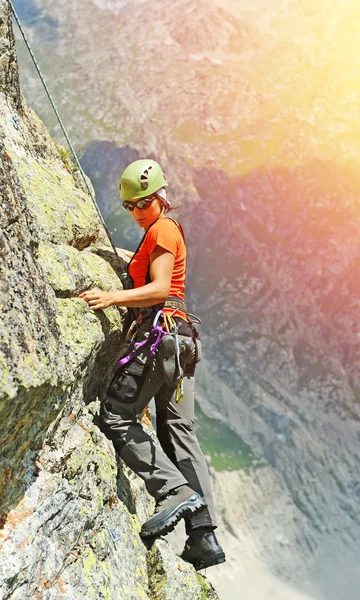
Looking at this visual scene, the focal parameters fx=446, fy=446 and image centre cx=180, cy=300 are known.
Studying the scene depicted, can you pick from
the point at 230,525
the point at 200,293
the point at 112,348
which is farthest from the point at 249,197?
the point at 112,348

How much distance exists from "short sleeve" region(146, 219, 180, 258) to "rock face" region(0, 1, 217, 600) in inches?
31.9

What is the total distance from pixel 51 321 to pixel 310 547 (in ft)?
84.9

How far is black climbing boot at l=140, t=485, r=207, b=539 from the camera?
4508mm

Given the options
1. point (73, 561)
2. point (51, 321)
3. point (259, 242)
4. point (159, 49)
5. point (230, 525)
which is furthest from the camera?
point (159, 49)

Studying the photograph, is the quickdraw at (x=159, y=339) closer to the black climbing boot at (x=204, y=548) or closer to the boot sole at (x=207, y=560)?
the black climbing boot at (x=204, y=548)

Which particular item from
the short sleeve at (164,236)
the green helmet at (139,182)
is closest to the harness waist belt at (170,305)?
the short sleeve at (164,236)

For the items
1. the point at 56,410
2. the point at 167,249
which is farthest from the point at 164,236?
the point at 56,410

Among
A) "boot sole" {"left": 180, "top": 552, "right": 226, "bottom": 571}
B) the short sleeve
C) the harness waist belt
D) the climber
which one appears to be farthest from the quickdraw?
"boot sole" {"left": 180, "top": 552, "right": 226, "bottom": 571}

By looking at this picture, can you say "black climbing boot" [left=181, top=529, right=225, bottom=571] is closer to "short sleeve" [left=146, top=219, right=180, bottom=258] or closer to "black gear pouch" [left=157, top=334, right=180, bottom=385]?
"black gear pouch" [left=157, top=334, right=180, bottom=385]

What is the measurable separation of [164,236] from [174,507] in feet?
9.23

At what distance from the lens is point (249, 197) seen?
4331 centimetres

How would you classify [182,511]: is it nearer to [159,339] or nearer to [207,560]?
[207,560]

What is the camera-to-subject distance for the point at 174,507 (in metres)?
4.50

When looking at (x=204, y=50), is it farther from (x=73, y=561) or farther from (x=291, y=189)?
(x=73, y=561)
